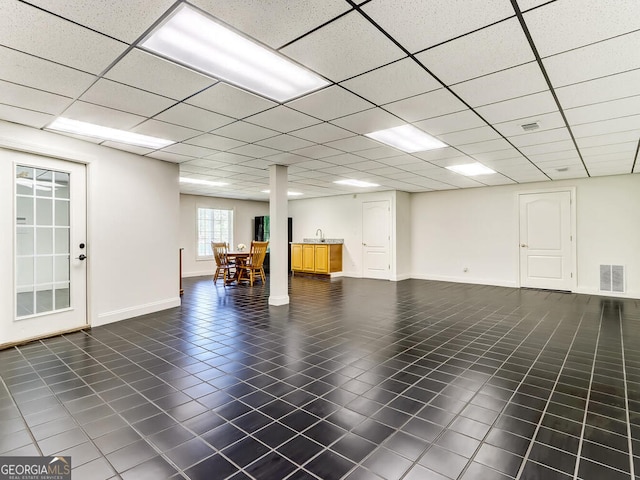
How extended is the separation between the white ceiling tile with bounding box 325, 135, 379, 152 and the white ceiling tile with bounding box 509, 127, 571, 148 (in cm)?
170

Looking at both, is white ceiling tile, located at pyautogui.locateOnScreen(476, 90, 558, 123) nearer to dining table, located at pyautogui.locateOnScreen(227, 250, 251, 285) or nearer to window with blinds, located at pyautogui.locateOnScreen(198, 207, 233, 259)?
dining table, located at pyautogui.locateOnScreen(227, 250, 251, 285)

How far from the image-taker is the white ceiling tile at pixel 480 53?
77.7 inches

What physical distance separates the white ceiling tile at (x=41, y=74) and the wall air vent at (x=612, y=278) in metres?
8.61

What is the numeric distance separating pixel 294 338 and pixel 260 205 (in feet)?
27.2

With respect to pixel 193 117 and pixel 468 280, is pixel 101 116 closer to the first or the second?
pixel 193 117

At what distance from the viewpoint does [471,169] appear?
6.06 meters

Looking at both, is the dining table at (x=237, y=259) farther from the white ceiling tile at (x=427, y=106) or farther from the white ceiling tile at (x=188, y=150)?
the white ceiling tile at (x=427, y=106)

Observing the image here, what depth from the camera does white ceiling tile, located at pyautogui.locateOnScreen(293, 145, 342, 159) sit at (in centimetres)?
459

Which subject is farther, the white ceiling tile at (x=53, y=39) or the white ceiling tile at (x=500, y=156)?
the white ceiling tile at (x=500, y=156)

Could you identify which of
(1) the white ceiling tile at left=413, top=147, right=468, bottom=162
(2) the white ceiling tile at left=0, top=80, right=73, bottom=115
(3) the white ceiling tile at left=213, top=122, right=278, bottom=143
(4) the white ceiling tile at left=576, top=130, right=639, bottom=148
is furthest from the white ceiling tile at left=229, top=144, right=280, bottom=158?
(4) the white ceiling tile at left=576, top=130, right=639, bottom=148

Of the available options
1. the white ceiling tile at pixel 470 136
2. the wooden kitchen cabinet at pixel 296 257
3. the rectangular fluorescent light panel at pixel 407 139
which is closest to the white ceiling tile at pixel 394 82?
the rectangular fluorescent light panel at pixel 407 139

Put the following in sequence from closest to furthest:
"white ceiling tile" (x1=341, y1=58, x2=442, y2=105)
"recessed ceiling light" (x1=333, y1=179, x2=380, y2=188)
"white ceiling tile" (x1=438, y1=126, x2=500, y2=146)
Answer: "white ceiling tile" (x1=341, y1=58, x2=442, y2=105) < "white ceiling tile" (x1=438, y1=126, x2=500, y2=146) < "recessed ceiling light" (x1=333, y1=179, x2=380, y2=188)

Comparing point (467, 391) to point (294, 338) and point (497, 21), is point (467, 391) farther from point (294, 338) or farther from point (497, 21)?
point (497, 21)

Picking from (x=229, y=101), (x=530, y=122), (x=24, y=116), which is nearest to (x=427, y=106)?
(x=530, y=122)
